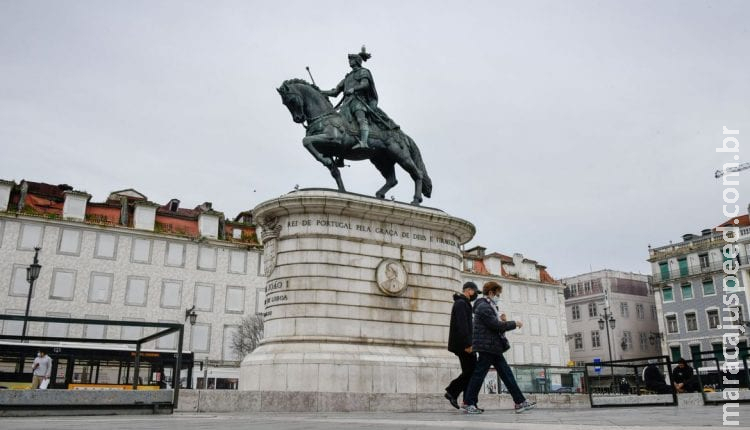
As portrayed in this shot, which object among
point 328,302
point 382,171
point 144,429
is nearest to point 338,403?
point 328,302

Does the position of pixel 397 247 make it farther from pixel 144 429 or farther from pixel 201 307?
pixel 201 307

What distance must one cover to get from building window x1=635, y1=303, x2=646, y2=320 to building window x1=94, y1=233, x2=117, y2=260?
185ft

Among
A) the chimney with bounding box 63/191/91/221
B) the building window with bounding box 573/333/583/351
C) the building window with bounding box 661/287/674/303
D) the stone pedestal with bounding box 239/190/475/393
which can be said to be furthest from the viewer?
the building window with bounding box 573/333/583/351

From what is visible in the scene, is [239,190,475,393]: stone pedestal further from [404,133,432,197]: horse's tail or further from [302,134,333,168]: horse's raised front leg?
[404,133,432,197]: horse's tail

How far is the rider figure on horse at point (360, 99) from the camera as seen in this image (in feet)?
53.7

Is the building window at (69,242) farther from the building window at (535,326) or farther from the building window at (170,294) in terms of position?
the building window at (535,326)

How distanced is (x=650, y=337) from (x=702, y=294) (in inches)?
463

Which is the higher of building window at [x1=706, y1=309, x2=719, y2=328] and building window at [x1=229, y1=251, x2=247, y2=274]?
building window at [x1=229, y1=251, x2=247, y2=274]

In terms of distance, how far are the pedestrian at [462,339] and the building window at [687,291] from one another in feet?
184

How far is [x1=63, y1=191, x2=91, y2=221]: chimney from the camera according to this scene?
4194cm

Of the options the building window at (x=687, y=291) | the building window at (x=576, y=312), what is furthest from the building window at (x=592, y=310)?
the building window at (x=687, y=291)

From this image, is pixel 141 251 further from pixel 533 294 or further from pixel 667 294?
pixel 667 294

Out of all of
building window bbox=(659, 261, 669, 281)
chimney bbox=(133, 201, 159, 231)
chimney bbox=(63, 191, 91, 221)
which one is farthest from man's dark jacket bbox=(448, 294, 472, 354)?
building window bbox=(659, 261, 669, 281)

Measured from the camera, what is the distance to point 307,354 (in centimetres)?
1335
